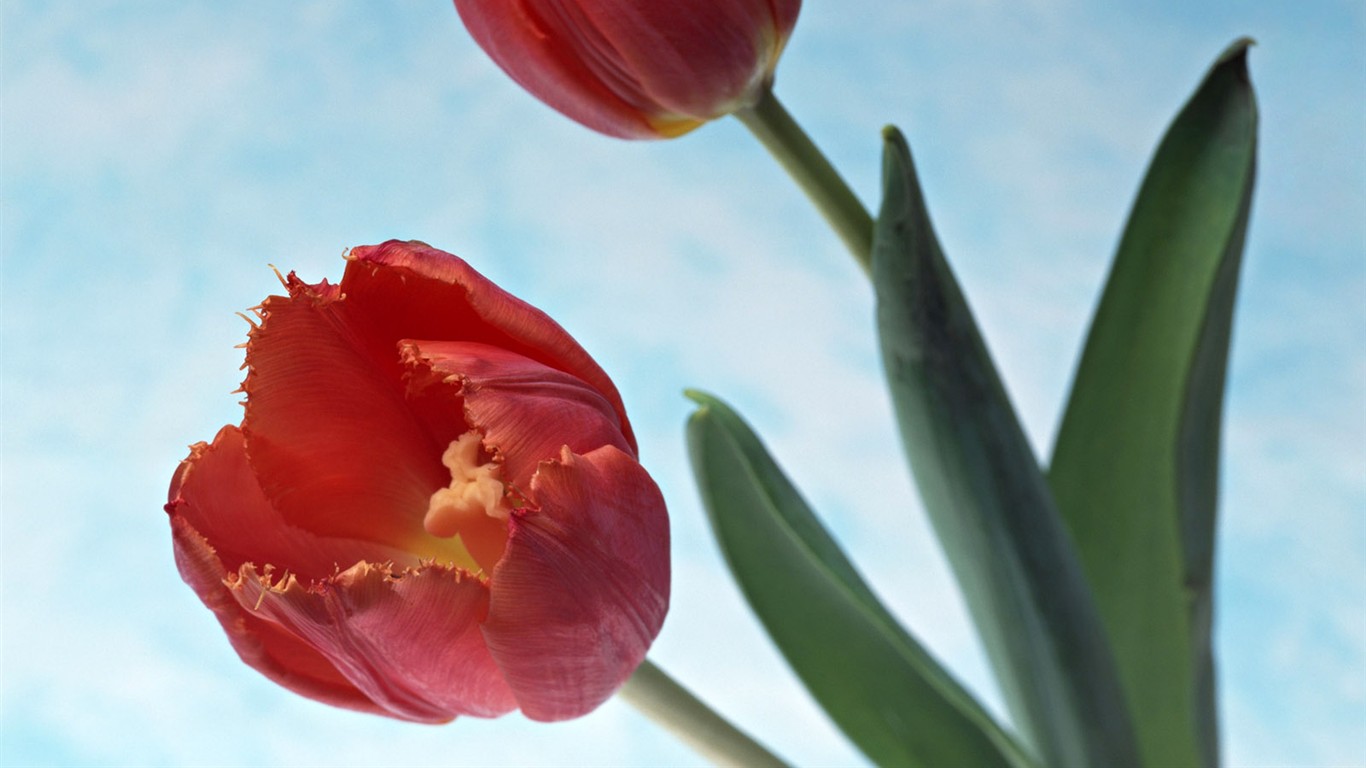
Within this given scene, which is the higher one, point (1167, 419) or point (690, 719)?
point (1167, 419)

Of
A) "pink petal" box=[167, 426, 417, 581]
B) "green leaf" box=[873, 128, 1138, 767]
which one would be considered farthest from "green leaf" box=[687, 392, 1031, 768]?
"pink petal" box=[167, 426, 417, 581]

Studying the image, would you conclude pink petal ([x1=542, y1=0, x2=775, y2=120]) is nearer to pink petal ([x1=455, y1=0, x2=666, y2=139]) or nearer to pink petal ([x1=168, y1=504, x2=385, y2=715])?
pink petal ([x1=455, y1=0, x2=666, y2=139])

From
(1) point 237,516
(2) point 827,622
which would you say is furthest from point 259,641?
(2) point 827,622

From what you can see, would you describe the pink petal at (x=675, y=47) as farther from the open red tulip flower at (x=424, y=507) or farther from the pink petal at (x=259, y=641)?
the pink petal at (x=259, y=641)

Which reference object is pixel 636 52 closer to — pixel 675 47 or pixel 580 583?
pixel 675 47

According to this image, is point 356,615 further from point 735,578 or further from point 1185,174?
point 1185,174
